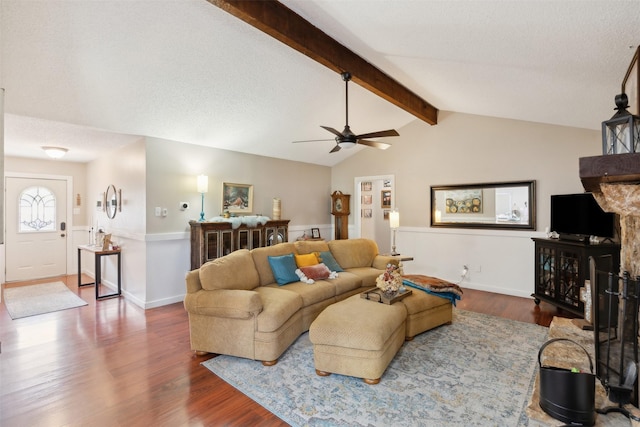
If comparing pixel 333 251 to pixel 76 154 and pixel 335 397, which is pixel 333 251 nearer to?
pixel 335 397

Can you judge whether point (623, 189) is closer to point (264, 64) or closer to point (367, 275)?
point (367, 275)

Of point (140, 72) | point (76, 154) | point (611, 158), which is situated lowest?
point (611, 158)

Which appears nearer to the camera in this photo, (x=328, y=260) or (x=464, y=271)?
(x=328, y=260)

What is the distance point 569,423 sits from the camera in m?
1.82

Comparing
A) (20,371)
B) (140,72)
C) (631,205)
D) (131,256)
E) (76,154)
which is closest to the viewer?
(631,205)

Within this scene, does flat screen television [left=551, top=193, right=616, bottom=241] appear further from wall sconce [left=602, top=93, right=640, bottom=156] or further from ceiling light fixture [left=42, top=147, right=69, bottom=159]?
ceiling light fixture [left=42, top=147, right=69, bottom=159]

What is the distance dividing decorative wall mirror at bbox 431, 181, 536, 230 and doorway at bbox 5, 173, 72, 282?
24.4ft

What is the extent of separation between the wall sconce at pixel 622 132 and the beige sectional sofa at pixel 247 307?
267 centimetres

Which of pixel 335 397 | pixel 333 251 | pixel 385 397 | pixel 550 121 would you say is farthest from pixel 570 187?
pixel 335 397

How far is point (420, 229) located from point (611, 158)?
4.23 metres

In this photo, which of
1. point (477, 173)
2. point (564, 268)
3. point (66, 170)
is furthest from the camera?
point (66, 170)

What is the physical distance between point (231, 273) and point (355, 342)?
148cm

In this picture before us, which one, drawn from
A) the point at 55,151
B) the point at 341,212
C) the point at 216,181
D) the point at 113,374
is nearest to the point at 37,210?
the point at 55,151

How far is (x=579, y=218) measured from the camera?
3.86m
